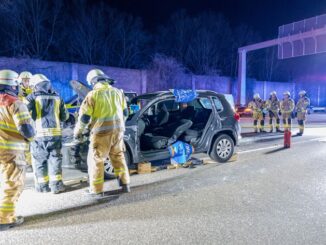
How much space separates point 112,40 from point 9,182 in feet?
97.7

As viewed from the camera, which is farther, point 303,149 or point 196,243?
point 303,149

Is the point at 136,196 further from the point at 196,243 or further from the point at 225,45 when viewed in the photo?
the point at 225,45

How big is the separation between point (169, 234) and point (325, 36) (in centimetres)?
1814

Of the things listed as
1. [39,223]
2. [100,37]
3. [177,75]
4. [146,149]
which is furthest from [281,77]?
[39,223]

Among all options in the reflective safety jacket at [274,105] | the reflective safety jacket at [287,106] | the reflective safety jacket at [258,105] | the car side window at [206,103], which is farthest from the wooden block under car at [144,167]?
the reflective safety jacket at [274,105]

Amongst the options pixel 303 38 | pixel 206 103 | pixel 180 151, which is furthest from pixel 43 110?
pixel 303 38

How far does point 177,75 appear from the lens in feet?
93.9

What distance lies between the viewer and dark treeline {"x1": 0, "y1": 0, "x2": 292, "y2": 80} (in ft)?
84.7

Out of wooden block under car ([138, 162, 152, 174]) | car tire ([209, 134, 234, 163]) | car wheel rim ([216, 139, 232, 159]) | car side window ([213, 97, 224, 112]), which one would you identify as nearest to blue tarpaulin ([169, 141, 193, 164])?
wooden block under car ([138, 162, 152, 174])

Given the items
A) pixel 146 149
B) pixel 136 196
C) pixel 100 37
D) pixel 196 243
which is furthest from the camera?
pixel 100 37

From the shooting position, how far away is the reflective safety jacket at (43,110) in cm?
493

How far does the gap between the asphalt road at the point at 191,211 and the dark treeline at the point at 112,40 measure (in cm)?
2063

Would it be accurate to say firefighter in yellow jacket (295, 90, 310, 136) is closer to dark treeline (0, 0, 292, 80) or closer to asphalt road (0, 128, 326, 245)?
asphalt road (0, 128, 326, 245)

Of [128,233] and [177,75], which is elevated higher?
[177,75]
